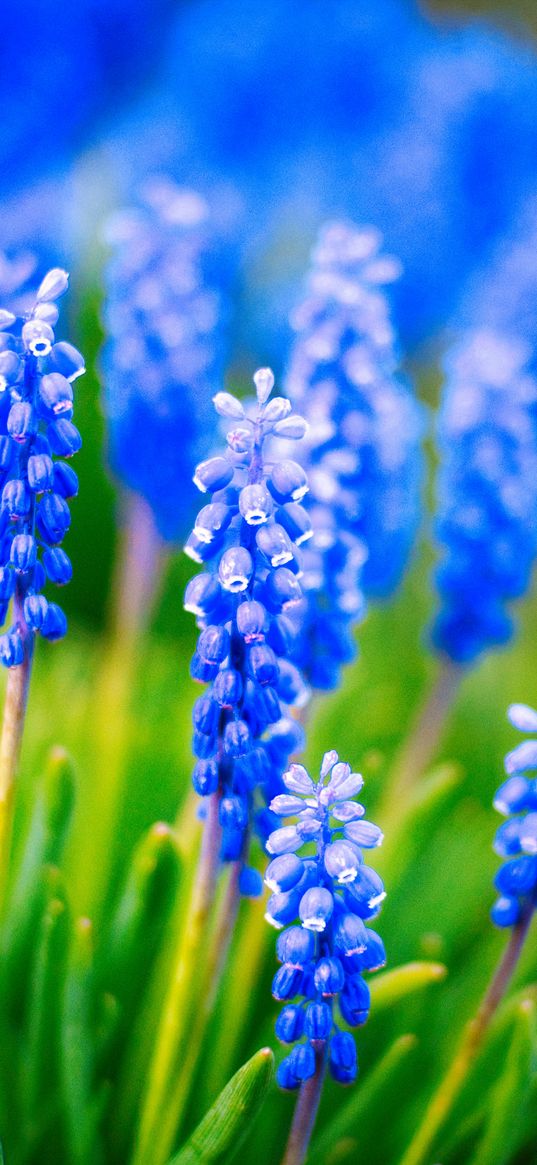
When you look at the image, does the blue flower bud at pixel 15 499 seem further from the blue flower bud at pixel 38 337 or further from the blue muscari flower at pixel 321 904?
the blue muscari flower at pixel 321 904

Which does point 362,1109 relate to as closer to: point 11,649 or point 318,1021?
point 318,1021

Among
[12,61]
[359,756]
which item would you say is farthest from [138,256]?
[12,61]

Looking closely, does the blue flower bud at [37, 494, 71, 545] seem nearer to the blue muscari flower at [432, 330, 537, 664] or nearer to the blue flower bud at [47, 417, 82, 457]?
the blue flower bud at [47, 417, 82, 457]

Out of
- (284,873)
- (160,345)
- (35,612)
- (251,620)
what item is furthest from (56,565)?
(160,345)

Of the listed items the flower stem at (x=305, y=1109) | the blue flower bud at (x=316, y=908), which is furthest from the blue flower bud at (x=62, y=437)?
the flower stem at (x=305, y=1109)

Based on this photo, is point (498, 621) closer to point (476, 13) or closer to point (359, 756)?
point (359, 756)
